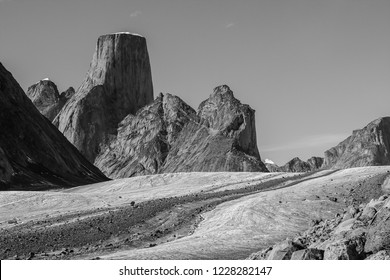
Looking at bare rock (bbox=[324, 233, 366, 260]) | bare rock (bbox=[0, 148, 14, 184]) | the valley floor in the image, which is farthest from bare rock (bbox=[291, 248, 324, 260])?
bare rock (bbox=[0, 148, 14, 184])

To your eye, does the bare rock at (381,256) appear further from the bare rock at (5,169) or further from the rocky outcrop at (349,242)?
the bare rock at (5,169)

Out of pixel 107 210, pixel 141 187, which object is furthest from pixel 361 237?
pixel 141 187

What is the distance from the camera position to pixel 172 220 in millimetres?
42656

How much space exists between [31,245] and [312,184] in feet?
81.8

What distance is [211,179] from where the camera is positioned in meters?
75.4

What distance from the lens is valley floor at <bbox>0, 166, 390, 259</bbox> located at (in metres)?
32.9

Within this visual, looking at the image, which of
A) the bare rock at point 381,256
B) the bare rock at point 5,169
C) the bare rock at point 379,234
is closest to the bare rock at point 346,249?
the bare rock at point 379,234

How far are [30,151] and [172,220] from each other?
7491 cm

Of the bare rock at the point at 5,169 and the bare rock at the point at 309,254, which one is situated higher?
the bare rock at the point at 5,169

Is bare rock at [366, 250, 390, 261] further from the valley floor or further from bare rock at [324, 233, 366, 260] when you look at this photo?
the valley floor

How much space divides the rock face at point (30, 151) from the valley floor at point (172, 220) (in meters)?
38.4

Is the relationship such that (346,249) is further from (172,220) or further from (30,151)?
(30,151)

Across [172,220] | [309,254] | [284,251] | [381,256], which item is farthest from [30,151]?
[381,256]

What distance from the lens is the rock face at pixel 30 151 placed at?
99.0 meters
